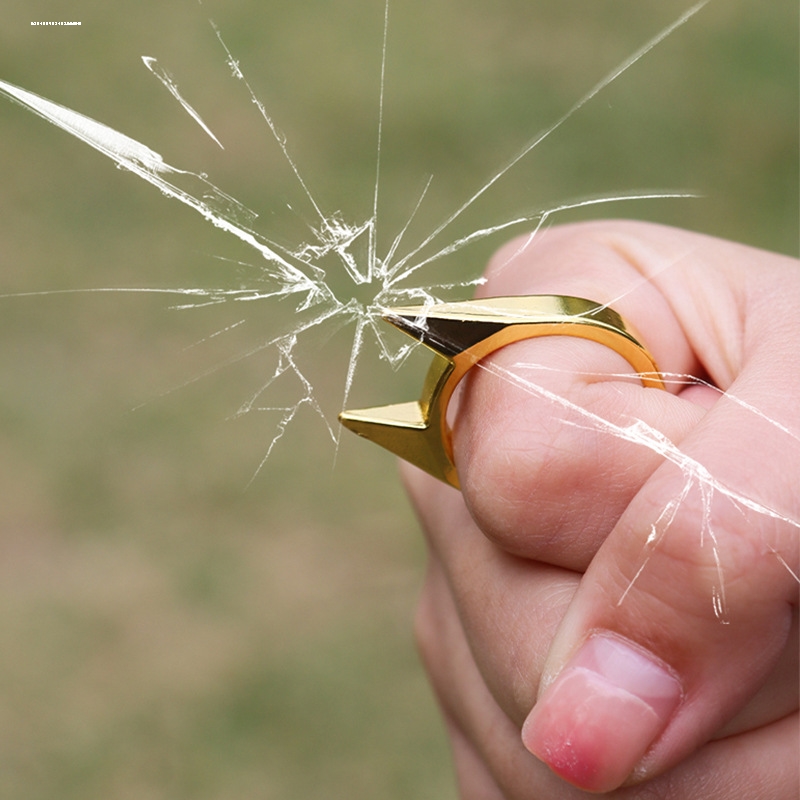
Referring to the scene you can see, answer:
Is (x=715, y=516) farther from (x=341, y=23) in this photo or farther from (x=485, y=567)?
(x=341, y=23)

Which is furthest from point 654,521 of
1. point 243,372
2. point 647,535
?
point 243,372

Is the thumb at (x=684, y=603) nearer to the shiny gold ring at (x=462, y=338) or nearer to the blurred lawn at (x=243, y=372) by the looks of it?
the shiny gold ring at (x=462, y=338)

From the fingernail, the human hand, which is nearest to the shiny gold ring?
the human hand

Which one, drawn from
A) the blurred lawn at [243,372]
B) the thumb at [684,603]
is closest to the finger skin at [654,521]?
the thumb at [684,603]

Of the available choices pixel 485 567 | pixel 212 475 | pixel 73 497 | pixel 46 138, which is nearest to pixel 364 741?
pixel 212 475

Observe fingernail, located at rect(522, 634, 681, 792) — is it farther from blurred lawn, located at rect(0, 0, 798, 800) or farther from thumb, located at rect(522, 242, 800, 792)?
blurred lawn, located at rect(0, 0, 798, 800)

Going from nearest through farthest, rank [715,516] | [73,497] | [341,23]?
[715,516] < [341,23] < [73,497]
